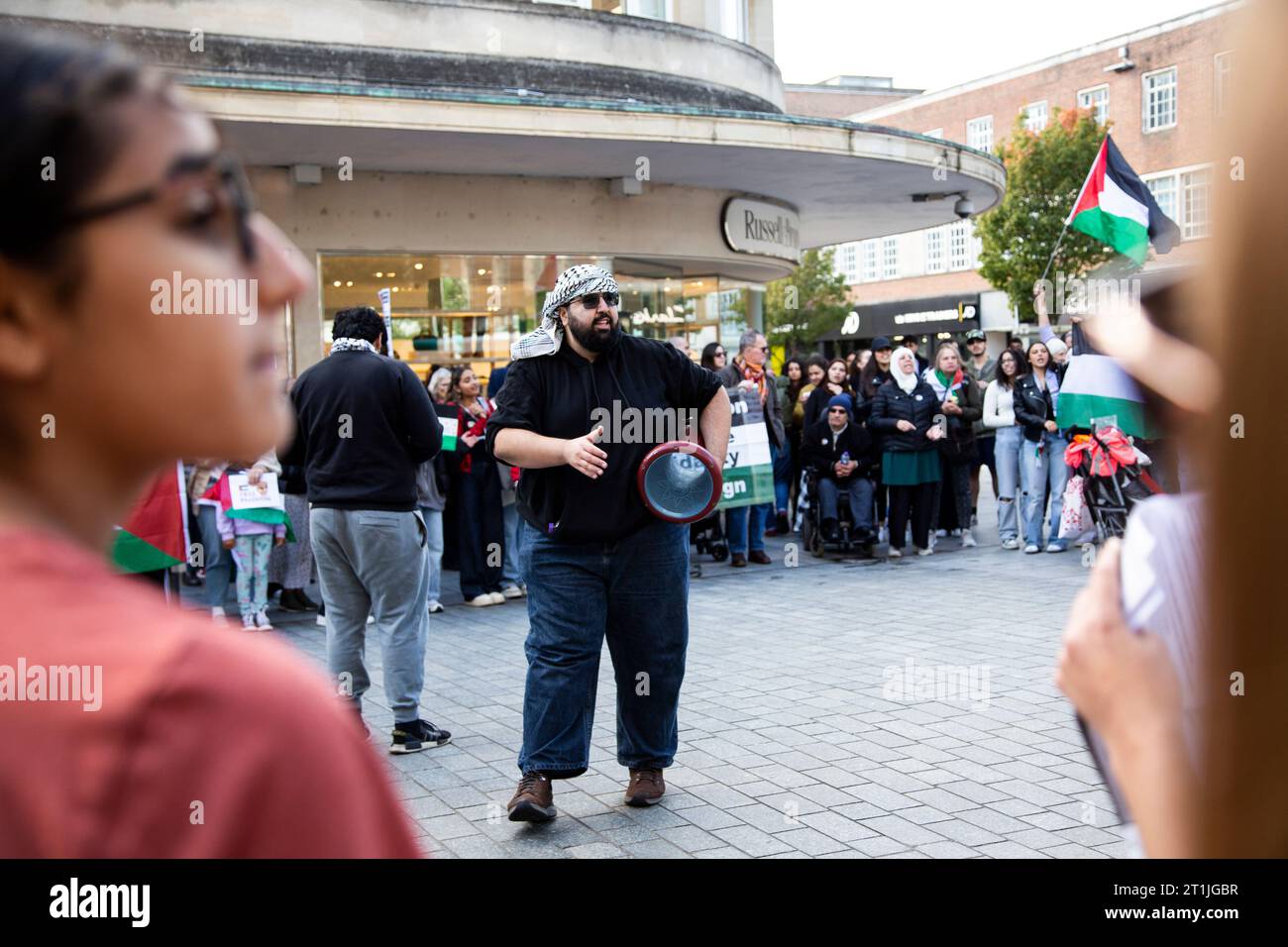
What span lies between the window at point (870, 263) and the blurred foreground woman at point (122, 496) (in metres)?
59.3

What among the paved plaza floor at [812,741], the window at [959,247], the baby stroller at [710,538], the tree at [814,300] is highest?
the window at [959,247]

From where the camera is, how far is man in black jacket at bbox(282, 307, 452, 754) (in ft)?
21.5

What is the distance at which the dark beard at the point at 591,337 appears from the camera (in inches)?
216

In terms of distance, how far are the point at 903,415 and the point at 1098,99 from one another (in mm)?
38180

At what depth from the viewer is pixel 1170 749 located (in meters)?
1.07

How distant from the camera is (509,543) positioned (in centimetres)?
1177

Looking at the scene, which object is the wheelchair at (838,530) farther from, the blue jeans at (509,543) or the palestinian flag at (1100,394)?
the blue jeans at (509,543)

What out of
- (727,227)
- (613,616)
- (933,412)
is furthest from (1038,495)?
(613,616)

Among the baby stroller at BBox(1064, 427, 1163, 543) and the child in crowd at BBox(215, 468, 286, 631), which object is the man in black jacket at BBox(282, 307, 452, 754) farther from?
the baby stroller at BBox(1064, 427, 1163, 543)

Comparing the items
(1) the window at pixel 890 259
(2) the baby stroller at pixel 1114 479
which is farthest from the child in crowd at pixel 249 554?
(1) the window at pixel 890 259

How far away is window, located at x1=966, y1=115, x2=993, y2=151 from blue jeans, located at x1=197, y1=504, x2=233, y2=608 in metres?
47.6

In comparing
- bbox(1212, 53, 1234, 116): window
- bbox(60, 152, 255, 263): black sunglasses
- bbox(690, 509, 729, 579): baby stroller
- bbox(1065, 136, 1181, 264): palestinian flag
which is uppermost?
bbox(1065, 136, 1181, 264): palestinian flag

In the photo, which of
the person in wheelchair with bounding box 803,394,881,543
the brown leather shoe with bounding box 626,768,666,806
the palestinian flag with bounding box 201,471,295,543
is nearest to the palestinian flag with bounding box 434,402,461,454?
the palestinian flag with bounding box 201,471,295,543
